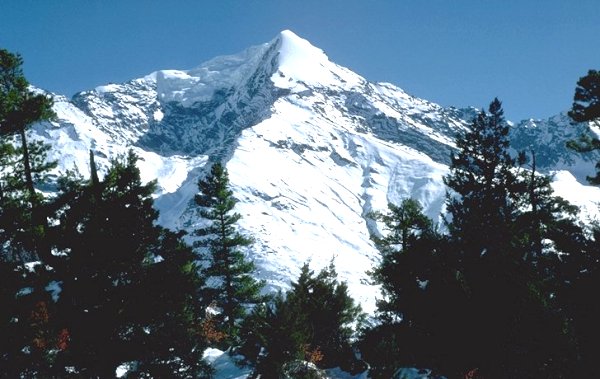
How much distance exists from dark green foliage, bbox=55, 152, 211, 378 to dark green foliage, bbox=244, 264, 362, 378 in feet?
7.79

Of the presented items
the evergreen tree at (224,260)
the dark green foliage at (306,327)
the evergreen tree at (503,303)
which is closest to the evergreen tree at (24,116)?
the dark green foliage at (306,327)

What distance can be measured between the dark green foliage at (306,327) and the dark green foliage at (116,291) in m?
2.37

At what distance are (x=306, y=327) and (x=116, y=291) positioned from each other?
5.88 metres

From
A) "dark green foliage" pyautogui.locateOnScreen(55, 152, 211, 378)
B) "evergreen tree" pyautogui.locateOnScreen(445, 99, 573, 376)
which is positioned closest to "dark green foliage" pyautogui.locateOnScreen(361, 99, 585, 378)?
"evergreen tree" pyautogui.locateOnScreen(445, 99, 573, 376)

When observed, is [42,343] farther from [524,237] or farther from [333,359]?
[524,237]

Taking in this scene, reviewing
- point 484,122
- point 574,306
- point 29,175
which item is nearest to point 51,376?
point 29,175

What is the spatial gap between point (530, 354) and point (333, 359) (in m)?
15.0

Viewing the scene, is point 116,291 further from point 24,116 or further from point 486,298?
point 486,298

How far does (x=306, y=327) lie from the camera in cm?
1756

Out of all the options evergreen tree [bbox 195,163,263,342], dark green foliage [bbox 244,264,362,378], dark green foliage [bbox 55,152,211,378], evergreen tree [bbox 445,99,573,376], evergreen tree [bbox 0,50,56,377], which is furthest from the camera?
evergreen tree [bbox 195,163,263,342]

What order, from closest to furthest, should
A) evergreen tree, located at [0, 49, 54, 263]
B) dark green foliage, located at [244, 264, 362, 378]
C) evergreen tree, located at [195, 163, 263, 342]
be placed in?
dark green foliage, located at [244, 264, 362, 378], evergreen tree, located at [0, 49, 54, 263], evergreen tree, located at [195, 163, 263, 342]

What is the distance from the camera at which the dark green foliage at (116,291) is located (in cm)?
1522

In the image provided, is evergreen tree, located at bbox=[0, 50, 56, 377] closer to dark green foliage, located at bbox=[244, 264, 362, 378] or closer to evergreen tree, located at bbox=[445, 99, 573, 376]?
dark green foliage, located at bbox=[244, 264, 362, 378]

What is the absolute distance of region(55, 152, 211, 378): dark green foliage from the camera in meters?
15.2
